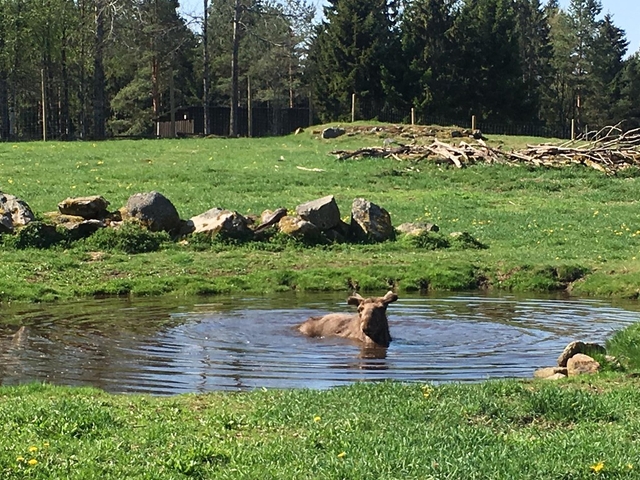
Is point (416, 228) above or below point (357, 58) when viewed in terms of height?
below

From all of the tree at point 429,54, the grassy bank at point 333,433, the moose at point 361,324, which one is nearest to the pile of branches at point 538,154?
the moose at point 361,324

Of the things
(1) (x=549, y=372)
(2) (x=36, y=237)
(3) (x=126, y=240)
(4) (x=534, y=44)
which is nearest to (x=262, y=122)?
(4) (x=534, y=44)

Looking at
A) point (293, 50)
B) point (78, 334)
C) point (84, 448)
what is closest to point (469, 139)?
point (78, 334)

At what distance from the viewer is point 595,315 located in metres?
17.4

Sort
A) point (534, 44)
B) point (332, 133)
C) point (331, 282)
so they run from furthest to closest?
point (534, 44) < point (332, 133) < point (331, 282)

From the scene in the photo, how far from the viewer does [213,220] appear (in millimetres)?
24297

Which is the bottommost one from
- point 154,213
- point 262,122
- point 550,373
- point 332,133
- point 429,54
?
point 550,373

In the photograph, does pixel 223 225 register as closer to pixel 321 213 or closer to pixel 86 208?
pixel 321 213

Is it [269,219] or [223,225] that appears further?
[269,219]

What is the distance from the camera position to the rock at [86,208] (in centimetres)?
2434

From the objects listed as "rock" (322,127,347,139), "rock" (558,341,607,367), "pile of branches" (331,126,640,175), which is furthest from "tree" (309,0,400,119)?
"rock" (558,341,607,367)

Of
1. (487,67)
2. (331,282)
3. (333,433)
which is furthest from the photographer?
(487,67)

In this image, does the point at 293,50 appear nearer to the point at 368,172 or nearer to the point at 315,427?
the point at 368,172

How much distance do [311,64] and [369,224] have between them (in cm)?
6353
